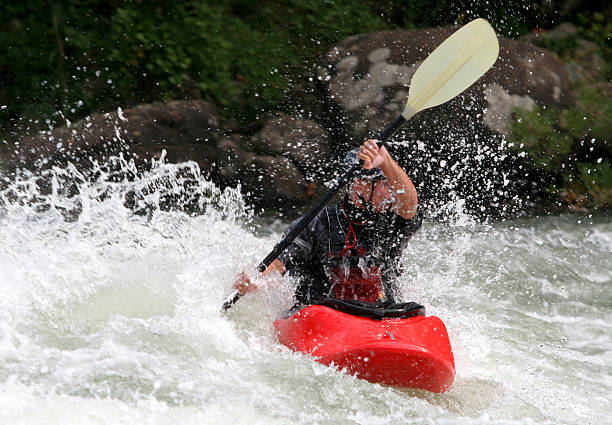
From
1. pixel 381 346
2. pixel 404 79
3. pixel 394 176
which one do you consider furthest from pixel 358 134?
pixel 381 346

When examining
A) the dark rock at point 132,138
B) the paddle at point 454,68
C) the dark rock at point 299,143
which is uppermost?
the paddle at point 454,68

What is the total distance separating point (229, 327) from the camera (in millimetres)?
3166

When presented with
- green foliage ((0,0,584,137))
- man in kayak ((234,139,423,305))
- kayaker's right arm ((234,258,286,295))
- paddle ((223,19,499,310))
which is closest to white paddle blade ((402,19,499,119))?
paddle ((223,19,499,310))

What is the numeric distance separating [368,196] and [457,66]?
2.81 feet

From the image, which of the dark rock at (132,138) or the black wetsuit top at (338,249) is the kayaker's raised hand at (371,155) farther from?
the dark rock at (132,138)

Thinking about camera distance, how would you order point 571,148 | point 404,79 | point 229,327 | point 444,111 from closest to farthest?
1. point 229,327
2. point 444,111
3. point 404,79
4. point 571,148

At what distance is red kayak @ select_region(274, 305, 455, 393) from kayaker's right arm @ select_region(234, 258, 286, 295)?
43cm

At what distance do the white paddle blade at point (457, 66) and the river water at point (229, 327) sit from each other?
3.72 ft

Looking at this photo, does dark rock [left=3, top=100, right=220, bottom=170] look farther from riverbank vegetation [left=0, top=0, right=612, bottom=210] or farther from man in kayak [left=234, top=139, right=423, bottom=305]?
man in kayak [left=234, top=139, right=423, bottom=305]

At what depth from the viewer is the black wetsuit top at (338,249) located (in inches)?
115

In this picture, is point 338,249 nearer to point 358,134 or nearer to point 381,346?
point 381,346

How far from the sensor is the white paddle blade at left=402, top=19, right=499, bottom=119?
3172mm

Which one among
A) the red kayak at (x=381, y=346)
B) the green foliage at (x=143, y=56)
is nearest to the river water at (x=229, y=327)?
the red kayak at (x=381, y=346)

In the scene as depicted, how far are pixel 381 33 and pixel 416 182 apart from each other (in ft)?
5.40
